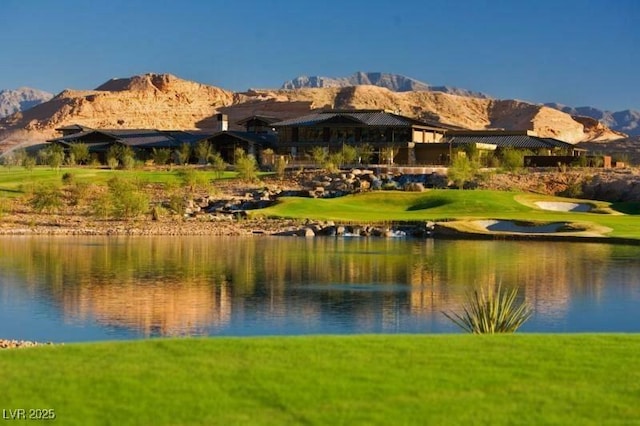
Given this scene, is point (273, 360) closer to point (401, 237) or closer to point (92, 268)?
point (92, 268)

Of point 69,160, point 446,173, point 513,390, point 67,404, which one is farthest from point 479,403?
point 69,160

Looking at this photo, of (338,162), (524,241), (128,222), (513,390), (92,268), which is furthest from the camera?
(338,162)

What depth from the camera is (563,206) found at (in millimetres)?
61500

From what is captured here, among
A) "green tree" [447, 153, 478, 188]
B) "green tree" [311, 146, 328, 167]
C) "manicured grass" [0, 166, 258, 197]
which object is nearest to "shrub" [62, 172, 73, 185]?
"manicured grass" [0, 166, 258, 197]

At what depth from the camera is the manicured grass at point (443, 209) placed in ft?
170

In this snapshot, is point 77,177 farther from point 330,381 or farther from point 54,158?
point 330,381

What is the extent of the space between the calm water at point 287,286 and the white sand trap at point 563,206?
62.4 feet

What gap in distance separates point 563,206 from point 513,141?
1436 inches

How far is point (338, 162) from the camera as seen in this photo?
79.5 m

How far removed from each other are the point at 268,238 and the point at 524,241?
11878mm

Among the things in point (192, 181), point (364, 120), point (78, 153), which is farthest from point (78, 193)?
point (364, 120)

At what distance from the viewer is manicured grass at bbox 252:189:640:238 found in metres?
51.8

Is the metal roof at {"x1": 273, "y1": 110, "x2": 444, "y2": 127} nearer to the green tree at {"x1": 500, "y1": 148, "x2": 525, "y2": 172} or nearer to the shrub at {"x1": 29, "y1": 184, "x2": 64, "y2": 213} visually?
the green tree at {"x1": 500, "y1": 148, "x2": 525, "y2": 172}

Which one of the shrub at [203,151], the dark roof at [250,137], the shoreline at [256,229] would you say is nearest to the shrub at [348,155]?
the shrub at [203,151]
